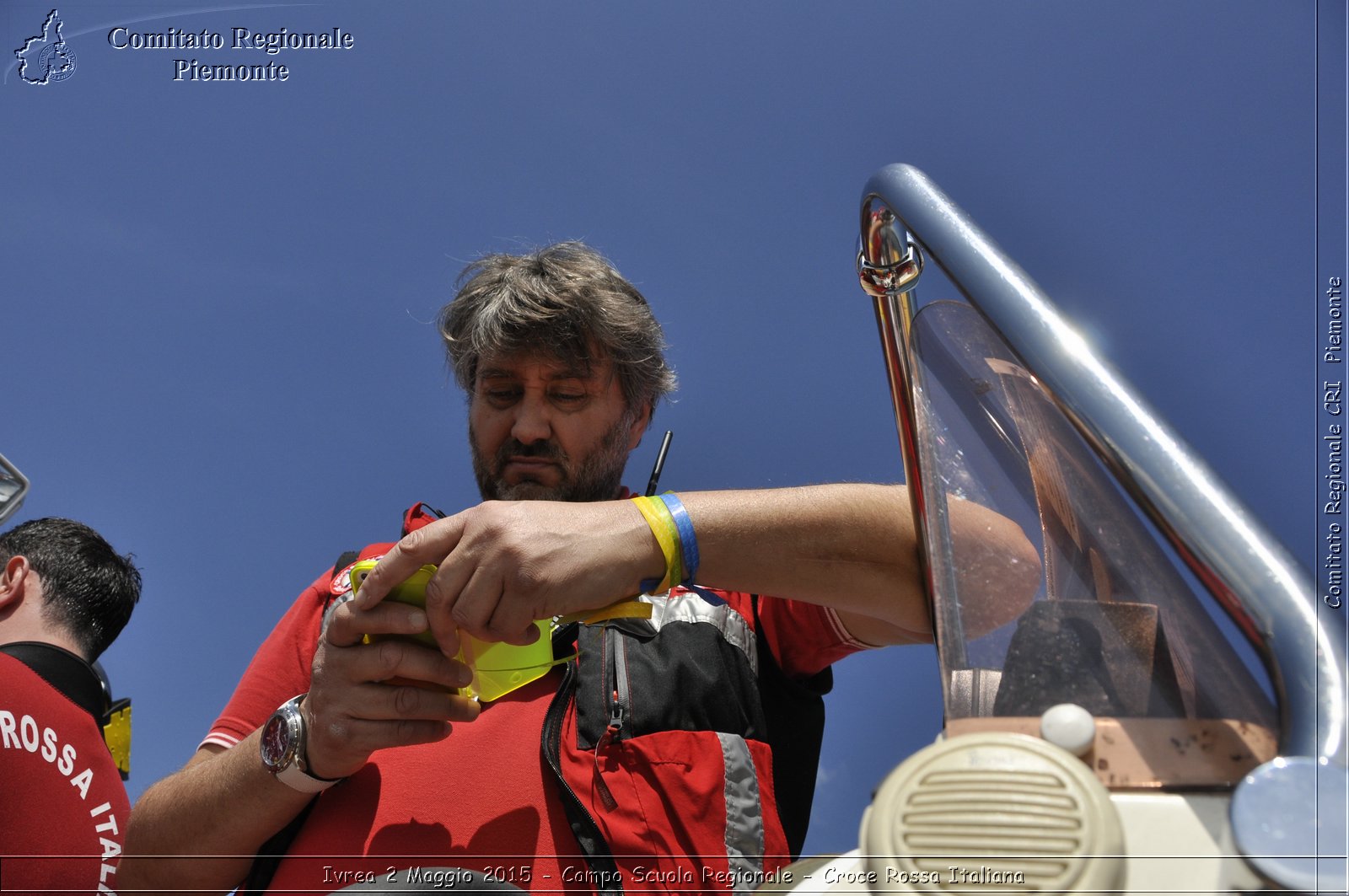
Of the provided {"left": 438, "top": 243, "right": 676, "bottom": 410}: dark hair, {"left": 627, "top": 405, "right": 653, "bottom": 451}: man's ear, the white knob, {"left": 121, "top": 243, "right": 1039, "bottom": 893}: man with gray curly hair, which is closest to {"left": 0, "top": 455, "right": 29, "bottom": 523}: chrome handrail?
{"left": 121, "top": 243, "right": 1039, "bottom": 893}: man with gray curly hair

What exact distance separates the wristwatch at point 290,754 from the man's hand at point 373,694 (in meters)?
0.02

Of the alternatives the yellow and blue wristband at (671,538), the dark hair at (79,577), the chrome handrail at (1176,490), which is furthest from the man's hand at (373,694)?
the dark hair at (79,577)

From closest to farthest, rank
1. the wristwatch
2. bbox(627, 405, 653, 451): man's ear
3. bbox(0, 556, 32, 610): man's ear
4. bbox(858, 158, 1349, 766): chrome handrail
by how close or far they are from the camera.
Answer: bbox(858, 158, 1349, 766): chrome handrail
the wristwatch
bbox(627, 405, 653, 451): man's ear
bbox(0, 556, 32, 610): man's ear

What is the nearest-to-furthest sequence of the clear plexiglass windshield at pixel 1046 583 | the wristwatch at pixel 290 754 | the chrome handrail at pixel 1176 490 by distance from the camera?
the chrome handrail at pixel 1176 490, the clear plexiglass windshield at pixel 1046 583, the wristwatch at pixel 290 754

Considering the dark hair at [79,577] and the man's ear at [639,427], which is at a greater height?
the man's ear at [639,427]

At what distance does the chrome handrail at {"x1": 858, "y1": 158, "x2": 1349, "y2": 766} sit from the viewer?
2.04 feet

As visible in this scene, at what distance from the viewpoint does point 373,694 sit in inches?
52.5

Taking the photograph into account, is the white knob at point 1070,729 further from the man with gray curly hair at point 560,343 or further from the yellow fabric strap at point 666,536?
the man with gray curly hair at point 560,343

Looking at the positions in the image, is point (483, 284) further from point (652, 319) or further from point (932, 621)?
point (932, 621)

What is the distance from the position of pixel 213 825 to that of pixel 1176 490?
4.45 feet

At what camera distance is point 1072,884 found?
57 centimetres

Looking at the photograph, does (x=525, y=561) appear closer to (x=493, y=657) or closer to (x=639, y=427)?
(x=493, y=657)

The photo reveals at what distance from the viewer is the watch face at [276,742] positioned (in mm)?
1426

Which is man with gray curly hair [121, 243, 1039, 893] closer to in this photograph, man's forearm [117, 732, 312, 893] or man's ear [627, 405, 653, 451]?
man's forearm [117, 732, 312, 893]
